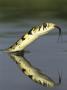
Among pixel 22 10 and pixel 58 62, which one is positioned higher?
pixel 58 62

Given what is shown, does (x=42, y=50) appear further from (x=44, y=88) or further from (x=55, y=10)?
(x=55, y=10)

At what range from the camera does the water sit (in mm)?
7324

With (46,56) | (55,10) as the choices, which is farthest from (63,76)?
(55,10)

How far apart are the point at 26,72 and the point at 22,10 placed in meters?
9.99

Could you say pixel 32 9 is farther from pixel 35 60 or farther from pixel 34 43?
pixel 35 60

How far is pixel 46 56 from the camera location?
9469 mm

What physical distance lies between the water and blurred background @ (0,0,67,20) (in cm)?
294

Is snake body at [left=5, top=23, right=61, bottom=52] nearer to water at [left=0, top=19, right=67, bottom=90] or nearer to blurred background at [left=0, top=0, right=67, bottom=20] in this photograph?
water at [left=0, top=19, right=67, bottom=90]

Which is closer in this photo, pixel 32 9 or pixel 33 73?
pixel 33 73

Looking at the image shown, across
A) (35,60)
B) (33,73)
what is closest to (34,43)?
(35,60)

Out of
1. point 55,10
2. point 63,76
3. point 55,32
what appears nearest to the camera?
point 63,76

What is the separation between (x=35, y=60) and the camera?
9.12 metres

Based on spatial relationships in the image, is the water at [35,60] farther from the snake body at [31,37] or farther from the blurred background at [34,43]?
the snake body at [31,37]

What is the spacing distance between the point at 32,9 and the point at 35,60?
944cm
